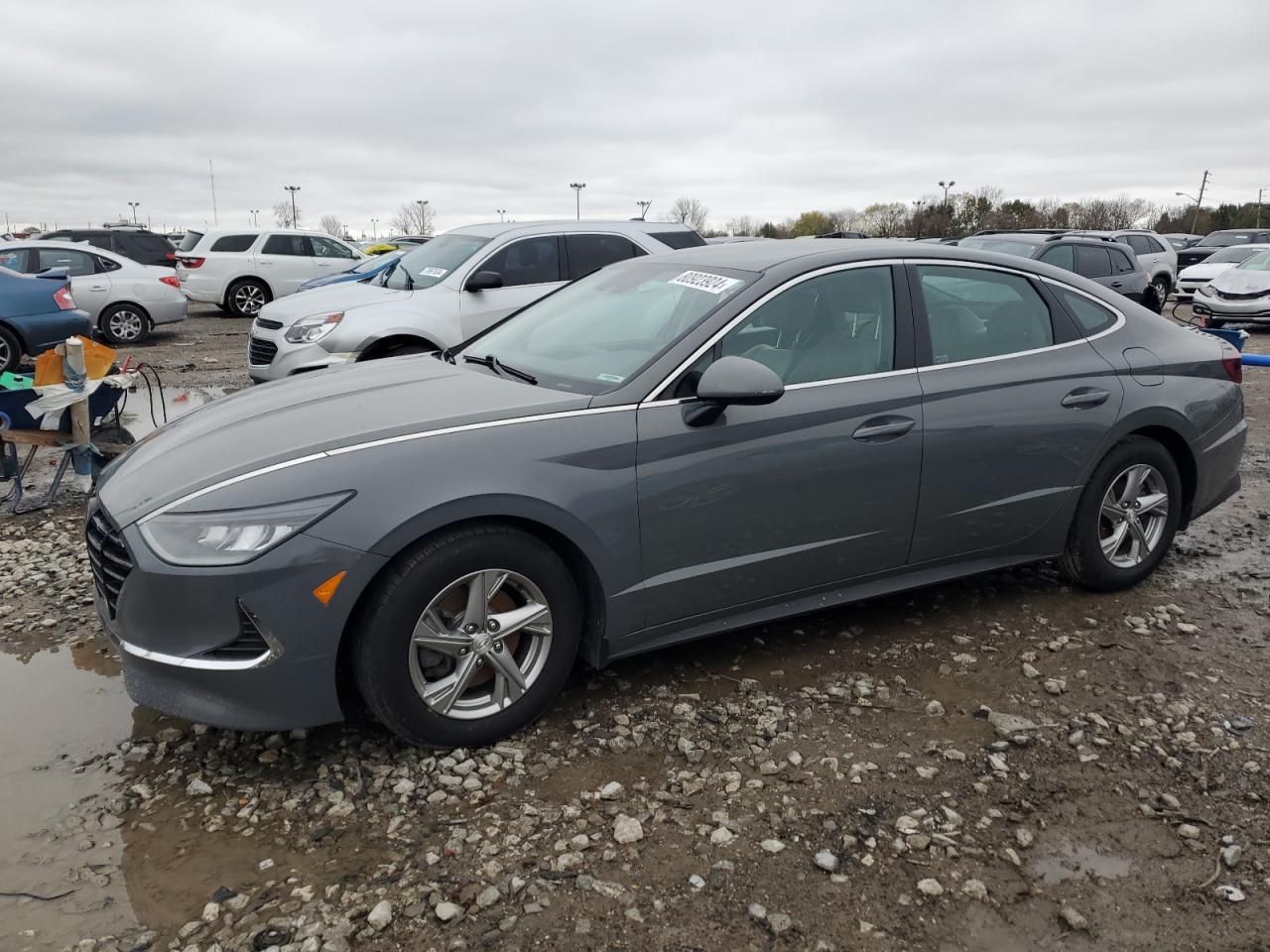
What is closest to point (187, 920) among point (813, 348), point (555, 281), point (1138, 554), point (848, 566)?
point (848, 566)

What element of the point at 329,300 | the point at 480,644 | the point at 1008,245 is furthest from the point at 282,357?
the point at 1008,245

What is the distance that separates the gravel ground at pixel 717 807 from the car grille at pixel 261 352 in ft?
15.4

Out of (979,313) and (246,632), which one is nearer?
(246,632)

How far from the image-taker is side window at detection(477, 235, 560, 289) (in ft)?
27.8

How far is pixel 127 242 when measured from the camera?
19859 mm

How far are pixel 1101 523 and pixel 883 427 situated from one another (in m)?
1.46

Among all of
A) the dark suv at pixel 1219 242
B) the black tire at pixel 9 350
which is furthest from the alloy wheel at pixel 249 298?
the dark suv at pixel 1219 242

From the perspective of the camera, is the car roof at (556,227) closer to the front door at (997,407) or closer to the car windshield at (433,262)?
the car windshield at (433,262)

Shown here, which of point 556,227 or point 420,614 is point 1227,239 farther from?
point 420,614

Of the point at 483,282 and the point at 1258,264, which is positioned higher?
the point at 483,282

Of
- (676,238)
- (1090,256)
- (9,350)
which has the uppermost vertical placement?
(676,238)

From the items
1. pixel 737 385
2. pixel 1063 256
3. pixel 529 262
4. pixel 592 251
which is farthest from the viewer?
pixel 1063 256

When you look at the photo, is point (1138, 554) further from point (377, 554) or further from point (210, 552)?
point (210, 552)

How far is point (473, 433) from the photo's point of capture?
310 cm
